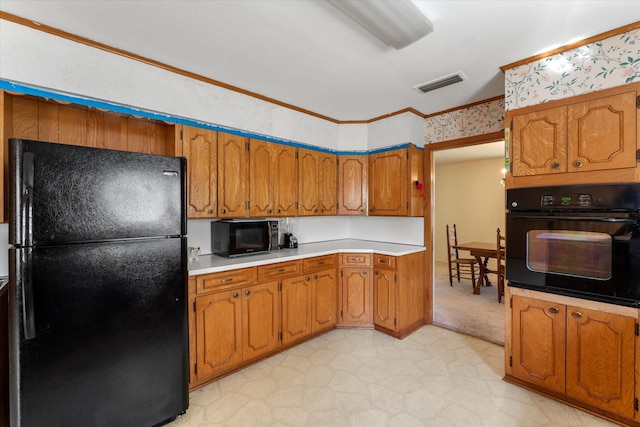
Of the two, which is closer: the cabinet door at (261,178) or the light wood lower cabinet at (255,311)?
the light wood lower cabinet at (255,311)

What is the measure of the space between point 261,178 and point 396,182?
5.13 ft

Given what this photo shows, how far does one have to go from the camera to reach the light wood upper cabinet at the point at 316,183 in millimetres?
3229

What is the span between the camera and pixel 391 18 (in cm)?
159

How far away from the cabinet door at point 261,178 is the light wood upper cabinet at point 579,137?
215cm

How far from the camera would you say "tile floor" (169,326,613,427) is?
1.83 m

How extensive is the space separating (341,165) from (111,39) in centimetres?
249

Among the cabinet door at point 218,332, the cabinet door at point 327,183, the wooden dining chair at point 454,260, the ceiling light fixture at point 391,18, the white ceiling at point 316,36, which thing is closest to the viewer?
the ceiling light fixture at point 391,18

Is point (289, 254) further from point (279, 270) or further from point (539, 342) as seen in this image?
point (539, 342)

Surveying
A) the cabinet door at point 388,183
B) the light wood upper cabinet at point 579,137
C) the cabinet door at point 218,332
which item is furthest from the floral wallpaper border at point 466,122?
the cabinet door at point 218,332

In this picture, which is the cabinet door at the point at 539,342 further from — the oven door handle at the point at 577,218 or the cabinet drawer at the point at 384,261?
the cabinet drawer at the point at 384,261

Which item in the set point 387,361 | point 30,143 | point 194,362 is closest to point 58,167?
point 30,143

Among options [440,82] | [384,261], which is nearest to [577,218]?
[440,82]

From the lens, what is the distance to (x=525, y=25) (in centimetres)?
175

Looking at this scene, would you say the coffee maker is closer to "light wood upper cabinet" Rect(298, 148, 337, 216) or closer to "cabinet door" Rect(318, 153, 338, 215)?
"light wood upper cabinet" Rect(298, 148, 337, 216)
